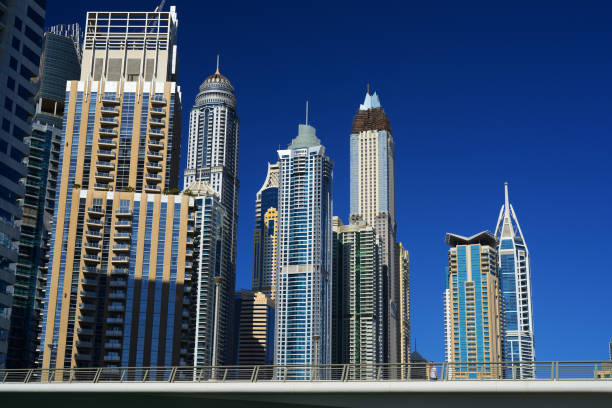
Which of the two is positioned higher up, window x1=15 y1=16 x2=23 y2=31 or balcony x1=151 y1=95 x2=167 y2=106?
balcony x1=151 y1=95 x2=167 y2=106

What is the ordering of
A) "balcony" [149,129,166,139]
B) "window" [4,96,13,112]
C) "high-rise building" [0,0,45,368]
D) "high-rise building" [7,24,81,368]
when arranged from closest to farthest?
1. "high-rise building" [0,0,45,368]
2. "window" [4,96,13,112]
3. "balcony" [149,129,166,139]
4. "high-rise building" [7,24,81,368]

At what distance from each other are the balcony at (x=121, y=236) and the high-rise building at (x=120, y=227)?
18 cm

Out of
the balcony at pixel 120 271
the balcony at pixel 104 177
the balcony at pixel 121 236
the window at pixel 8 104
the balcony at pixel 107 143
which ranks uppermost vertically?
the balcony at pixel 107 143

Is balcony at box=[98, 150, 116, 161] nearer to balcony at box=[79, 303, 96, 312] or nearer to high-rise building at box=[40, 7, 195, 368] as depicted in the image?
high-rise building at box=[40, 7, 195, 368]

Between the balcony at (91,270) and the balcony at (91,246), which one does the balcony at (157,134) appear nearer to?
the balcony at (91,246)

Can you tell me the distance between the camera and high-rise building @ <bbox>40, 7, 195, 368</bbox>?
137 meters

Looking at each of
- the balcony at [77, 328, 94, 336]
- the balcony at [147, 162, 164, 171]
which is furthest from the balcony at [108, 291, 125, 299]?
the balcony at [147, 162, 164, 171]

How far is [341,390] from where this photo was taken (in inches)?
1508

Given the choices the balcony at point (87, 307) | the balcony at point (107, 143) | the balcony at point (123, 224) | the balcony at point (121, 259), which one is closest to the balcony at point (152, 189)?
the balcony at point (123, 224)

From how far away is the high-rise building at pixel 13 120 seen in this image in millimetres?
98750

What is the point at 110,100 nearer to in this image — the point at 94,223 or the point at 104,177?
the point at 104,177

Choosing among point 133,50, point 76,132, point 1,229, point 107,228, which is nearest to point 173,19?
point 133,50

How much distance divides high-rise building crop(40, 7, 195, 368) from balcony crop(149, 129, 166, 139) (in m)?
0.19

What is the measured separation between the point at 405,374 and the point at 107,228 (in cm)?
11291
